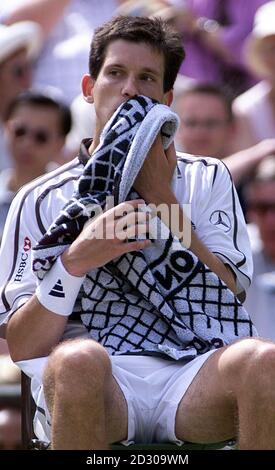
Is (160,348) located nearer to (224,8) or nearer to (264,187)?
(264,187)

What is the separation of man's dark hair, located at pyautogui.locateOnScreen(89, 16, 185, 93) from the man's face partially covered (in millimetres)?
23

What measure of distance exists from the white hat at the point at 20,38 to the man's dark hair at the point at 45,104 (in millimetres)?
287

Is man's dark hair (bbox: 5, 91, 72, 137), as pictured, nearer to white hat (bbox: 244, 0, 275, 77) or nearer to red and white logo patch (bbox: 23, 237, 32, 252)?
white hat (bbox: 244, 0, 275, 77)

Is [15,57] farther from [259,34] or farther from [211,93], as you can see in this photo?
[259,34]

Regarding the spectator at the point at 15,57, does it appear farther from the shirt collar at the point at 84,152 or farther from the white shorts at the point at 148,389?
the white shorts at the point at 148,389

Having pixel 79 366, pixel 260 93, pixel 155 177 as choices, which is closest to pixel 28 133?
pixel 260 93

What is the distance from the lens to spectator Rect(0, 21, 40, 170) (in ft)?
20.1

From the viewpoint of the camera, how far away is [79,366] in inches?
128

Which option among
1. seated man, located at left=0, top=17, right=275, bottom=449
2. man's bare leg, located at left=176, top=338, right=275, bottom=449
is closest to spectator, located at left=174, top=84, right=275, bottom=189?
seated man, located at left=0, top=17, right=275, bottom=449

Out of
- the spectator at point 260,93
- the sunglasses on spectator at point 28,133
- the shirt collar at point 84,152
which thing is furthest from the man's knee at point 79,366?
the sunglasses on spectator at point 28,133

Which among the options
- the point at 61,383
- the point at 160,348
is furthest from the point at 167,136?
the point at 61,383

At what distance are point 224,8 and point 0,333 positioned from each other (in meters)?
2.65

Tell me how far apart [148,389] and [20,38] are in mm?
3053
